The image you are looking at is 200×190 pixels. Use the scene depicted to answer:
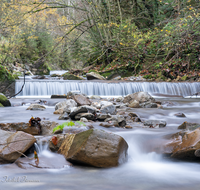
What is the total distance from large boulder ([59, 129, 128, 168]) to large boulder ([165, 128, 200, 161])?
727 mm

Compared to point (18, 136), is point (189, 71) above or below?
above

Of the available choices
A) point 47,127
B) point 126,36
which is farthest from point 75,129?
point 126,36

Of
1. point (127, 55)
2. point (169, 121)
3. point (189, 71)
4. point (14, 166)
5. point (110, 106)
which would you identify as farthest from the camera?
point (127, 55)

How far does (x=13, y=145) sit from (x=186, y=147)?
205cm

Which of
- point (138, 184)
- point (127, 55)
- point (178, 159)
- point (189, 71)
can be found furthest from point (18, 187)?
point (127, 55)

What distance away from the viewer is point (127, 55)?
47.0 ft

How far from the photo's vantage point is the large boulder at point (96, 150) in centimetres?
224

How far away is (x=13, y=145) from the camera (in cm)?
242

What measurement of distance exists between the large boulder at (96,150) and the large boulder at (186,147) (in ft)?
2.39

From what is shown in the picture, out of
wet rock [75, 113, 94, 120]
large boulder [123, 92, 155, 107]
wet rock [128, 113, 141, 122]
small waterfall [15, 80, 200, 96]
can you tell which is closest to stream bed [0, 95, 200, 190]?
wet rock [75, 113, 94, 120]

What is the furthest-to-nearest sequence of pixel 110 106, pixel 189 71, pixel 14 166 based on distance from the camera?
pixel 189 71
pixel 110 106
pixel 14 166

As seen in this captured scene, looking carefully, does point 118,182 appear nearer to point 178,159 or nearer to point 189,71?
point 178,159

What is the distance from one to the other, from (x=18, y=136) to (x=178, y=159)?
2000mm

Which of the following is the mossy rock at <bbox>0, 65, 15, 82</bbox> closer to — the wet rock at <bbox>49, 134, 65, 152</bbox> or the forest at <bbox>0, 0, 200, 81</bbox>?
the forest at <bbox>0, 0, 200, 81</bbox>
